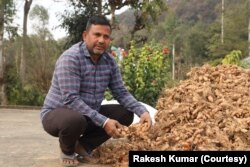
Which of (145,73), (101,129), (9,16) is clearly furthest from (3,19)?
(101,129)

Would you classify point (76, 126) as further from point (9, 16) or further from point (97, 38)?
point (9, 16)

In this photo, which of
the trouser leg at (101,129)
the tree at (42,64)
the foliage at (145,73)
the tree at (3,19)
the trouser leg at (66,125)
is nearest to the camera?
the trouser leg at (66,125)

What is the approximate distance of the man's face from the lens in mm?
3580

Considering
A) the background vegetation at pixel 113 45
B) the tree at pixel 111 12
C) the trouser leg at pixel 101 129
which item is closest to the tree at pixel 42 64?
the background vegetation at pixel 113 45

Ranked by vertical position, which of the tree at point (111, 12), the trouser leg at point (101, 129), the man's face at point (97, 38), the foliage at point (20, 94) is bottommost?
the foliage at point (20, 94)

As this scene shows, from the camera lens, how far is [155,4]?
38.7 ft

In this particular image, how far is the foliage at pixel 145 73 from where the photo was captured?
7.34 metres

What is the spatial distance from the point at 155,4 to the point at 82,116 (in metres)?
8.78

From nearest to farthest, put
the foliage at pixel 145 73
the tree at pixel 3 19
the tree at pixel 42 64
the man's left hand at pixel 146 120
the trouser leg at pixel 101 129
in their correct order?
the man's left hand at pixel 146 120, the trouser leg at pixel 101 129, the foliage at pixel 145 73, the tree at pixel 3 19, the tree at pixel 42 64

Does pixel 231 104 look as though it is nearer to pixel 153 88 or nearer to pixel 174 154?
pixel 174 154

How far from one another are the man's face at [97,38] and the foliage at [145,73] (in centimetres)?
367

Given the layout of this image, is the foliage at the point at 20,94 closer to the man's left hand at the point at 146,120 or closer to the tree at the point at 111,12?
the tree at the point at 111,12

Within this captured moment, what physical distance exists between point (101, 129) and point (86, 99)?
32 cm

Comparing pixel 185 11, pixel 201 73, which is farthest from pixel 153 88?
pixel 185 11
